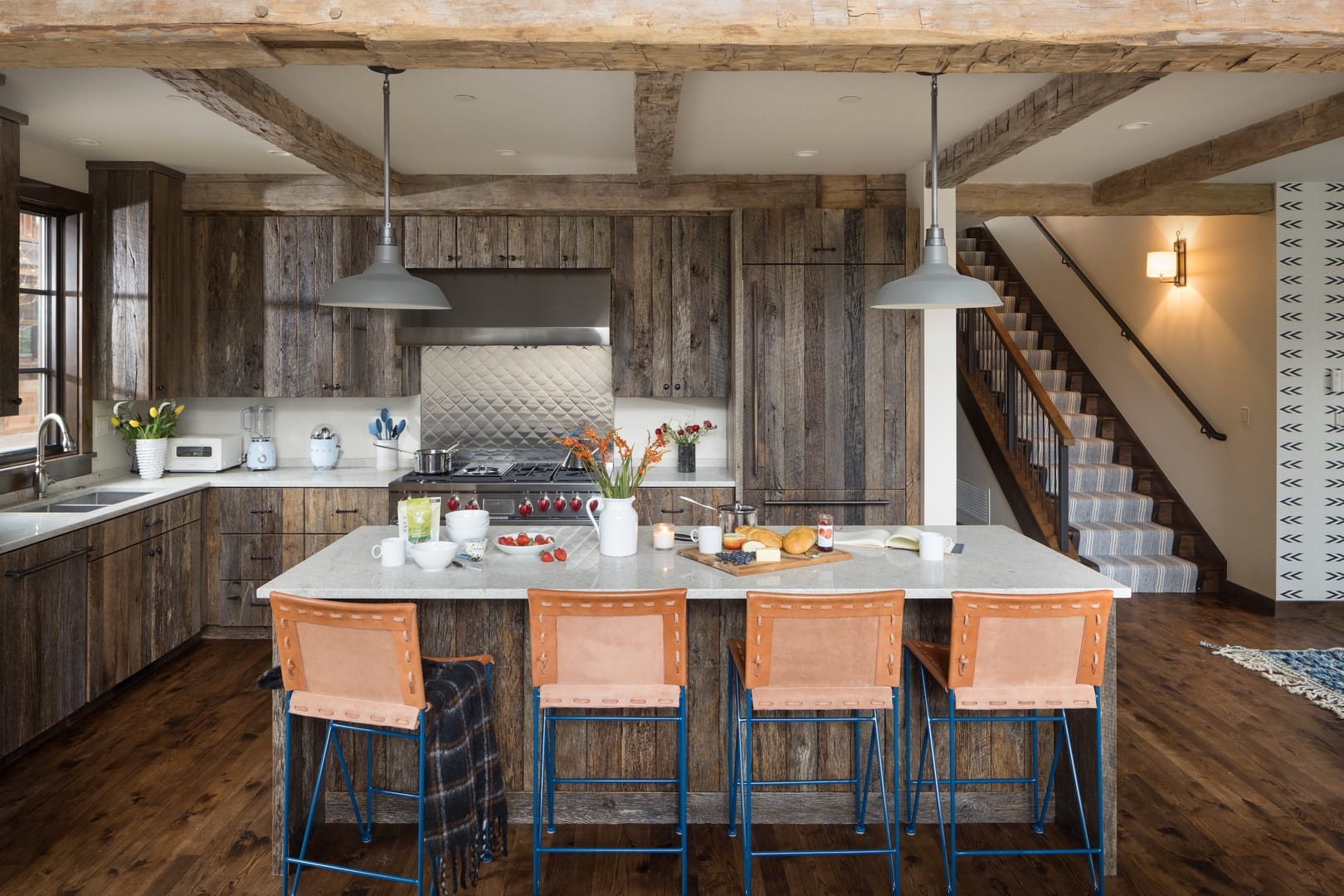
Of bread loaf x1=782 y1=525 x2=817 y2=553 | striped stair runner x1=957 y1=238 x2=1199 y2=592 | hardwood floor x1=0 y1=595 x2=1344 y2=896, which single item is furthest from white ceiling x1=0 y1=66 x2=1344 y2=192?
hardwood floor x1=0 y1=595 x2=1344 y2=896

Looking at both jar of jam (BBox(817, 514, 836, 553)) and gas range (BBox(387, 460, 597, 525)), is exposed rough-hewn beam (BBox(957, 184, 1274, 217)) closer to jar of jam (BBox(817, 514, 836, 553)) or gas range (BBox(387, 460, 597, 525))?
gas range (BBox(387, 460, 597, 525))

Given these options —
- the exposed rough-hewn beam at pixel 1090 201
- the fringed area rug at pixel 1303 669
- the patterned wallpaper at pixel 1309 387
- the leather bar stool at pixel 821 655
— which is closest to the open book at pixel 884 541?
the leather bar stool at pixel 821 655

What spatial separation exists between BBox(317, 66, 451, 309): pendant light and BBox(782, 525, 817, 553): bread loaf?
4.91 ft

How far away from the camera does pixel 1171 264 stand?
644 centimetres

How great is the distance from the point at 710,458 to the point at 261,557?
8.82 ft

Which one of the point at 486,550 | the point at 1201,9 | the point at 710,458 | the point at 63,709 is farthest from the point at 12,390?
the point at 1201,9

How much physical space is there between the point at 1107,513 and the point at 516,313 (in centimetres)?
441

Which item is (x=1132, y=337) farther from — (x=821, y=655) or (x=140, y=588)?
(x=140, y=588)

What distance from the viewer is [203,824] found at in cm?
302

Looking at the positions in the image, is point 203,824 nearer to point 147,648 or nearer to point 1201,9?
point 147,648

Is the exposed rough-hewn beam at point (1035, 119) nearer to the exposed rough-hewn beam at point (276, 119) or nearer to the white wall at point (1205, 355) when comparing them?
the white wall at point (1205, 355)

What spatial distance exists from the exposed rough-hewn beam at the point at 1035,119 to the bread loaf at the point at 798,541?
69.2 inches

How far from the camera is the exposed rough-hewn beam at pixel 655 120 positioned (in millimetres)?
3096

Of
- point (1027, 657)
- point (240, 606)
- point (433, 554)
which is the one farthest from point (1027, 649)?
point (240, 606)
